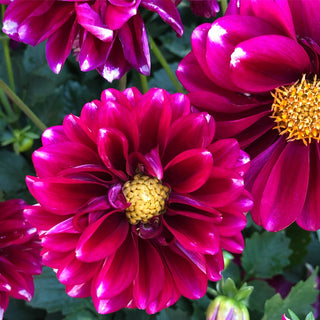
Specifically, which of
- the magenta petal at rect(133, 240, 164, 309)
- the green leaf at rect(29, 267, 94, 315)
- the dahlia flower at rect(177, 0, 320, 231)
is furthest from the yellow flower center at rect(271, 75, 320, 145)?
the green leaf at rect(29, 267, 94, 315)

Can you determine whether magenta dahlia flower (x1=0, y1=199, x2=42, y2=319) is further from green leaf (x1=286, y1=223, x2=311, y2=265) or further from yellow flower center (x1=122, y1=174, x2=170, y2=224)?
green leaf (x1=286, y1=223, x2=311, y2=265)

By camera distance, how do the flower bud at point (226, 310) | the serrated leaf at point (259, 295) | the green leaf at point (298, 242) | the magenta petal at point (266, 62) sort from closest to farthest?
the magenta petal at point (266, 62) → the flower bud at point (226, 310) → the serrated leaf at point (259, 295) → the green leaf at point (298, 242)

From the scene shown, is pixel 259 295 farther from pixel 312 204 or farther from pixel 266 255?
pixel 312 204

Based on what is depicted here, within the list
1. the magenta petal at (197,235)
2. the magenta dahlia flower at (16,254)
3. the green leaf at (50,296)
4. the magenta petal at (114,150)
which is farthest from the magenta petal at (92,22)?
the green leaf at (50,296)

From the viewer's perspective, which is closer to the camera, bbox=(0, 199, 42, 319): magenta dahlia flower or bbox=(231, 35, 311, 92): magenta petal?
bbox=(231, 35, 311, 92): magenta petal

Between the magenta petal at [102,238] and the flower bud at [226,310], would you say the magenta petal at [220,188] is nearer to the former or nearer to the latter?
the magenta petal at [102,238]

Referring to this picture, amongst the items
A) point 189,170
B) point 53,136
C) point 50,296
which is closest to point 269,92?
point 189,170
